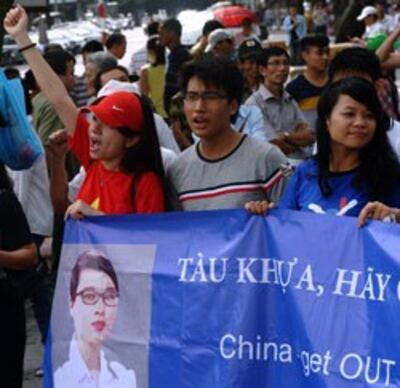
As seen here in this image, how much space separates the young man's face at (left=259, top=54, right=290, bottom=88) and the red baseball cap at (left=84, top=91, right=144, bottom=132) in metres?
3.05

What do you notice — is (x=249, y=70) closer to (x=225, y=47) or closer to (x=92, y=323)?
(x=225, y=47)

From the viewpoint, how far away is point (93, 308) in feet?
16.9

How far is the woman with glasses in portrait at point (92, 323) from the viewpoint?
5.10 meters

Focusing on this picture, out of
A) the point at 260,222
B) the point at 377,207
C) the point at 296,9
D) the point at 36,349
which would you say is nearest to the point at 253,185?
the point at 260,222

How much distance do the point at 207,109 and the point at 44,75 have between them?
39.1 inches

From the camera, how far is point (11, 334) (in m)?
5.17

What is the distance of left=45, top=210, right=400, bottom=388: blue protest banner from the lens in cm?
433

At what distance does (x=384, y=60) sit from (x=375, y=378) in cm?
470

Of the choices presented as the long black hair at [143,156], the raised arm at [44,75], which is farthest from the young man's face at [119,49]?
the long black hair at [143,156]

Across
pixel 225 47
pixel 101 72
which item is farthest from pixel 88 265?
pixel 225 47

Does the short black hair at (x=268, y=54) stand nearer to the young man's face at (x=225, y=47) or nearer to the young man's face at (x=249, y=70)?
the young man's face at (x=249, y=70)

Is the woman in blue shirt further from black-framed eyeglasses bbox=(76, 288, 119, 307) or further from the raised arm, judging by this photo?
the raised arm

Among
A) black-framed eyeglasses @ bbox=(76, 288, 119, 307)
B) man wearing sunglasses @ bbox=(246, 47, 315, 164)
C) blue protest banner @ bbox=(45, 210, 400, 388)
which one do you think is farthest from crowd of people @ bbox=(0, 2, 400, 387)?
man wearing sunglasses @ bbox=(246, 47, 315, 164)

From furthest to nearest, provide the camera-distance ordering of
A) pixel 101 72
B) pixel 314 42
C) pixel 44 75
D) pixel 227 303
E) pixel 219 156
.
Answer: pixel 314 42, pixel 101 72, pixel 44 75, pixel 219 156, pixel 227 303
